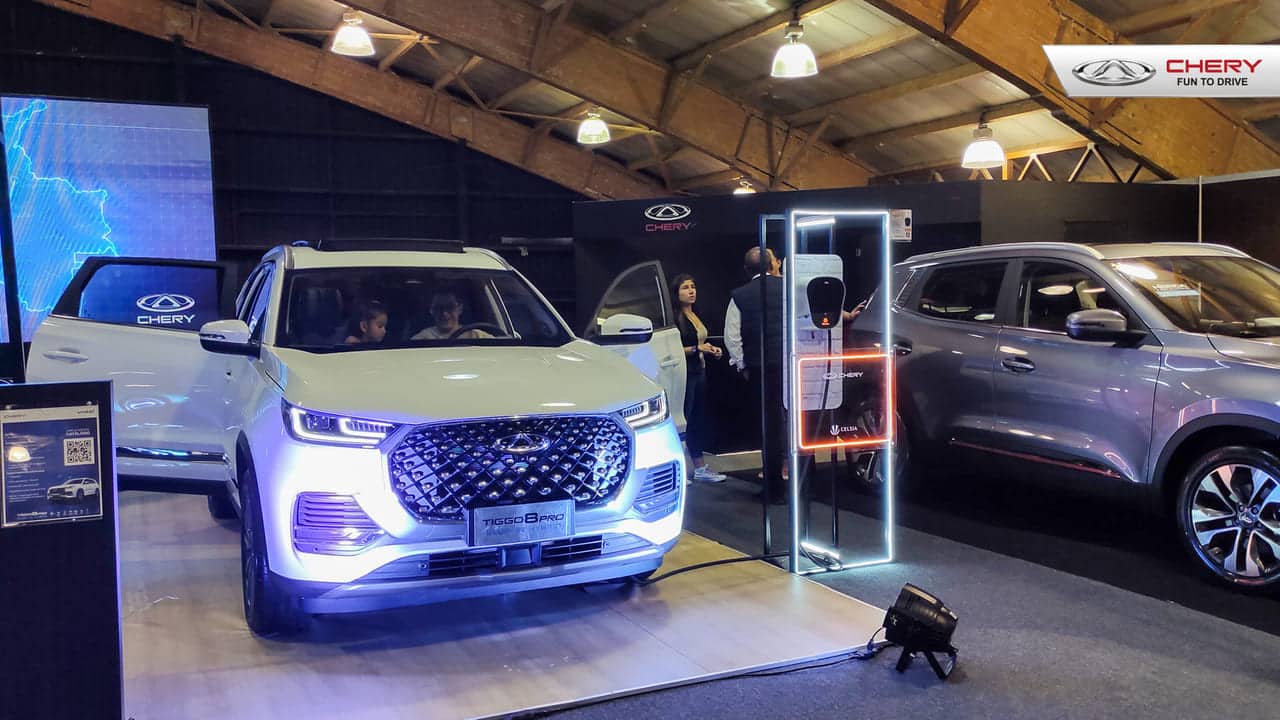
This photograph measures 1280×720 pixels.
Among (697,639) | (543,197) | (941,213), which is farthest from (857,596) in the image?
(543,197)

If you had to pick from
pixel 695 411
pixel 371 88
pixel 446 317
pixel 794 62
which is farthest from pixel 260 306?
pixel 371 88

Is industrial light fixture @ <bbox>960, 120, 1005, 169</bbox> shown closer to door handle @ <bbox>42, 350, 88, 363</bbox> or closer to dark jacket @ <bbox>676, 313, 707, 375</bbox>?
dark jacket @ <bbox>676, 313, 707, 375</bbox>

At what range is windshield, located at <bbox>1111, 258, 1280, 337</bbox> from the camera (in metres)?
4.91

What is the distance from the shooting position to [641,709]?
345cm

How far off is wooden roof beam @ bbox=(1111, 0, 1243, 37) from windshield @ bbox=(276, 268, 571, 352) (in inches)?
292

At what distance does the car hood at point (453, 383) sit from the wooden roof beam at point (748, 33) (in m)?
7.50

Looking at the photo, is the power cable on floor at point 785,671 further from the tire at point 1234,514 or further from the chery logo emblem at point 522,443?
the tire at point 1234,514

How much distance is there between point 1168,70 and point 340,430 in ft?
24.2

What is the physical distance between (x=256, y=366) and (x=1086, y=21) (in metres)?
8.96

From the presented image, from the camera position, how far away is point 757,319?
6562 millimetres

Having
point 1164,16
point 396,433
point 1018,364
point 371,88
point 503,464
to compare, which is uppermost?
point 371,88

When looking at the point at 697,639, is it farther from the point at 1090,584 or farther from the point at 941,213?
the point at 941,213

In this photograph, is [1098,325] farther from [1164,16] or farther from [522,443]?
[1164,16]

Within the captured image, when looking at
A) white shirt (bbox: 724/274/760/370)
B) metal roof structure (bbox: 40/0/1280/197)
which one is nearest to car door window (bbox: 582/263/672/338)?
white shirt (bbox: 724/274/760/370)
